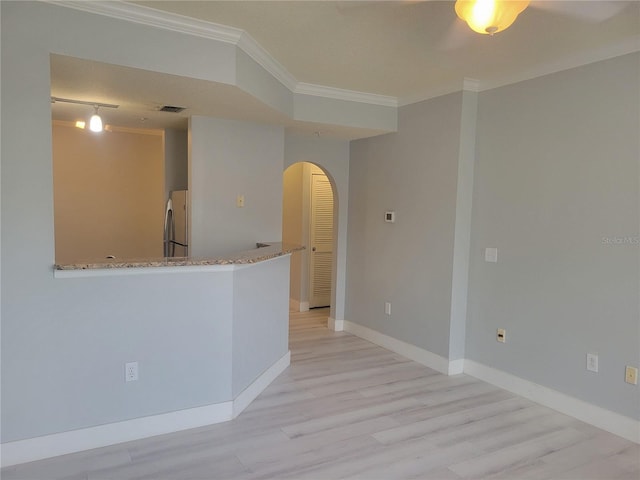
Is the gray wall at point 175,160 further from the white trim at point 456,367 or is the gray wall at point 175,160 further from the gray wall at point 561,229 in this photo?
the white trim at point 456,367

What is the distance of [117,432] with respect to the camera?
2.66 meters

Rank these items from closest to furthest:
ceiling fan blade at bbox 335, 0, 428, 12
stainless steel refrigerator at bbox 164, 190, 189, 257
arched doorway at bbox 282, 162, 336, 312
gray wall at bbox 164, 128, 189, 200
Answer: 1. ceiling fan blade at bbox 335, 0, 428, 12
2. stainless steel refrigerator at bbox 164, 190, 189, 257
3. gray wall at bbox 164, 128, 189, 200
4. arched doorway at bbox 282, 162, 336, 312

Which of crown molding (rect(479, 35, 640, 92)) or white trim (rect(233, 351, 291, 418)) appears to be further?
white trim (rect(233, 351, 291, 418))

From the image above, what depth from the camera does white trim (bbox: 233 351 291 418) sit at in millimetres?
3116

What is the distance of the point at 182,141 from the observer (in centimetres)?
485

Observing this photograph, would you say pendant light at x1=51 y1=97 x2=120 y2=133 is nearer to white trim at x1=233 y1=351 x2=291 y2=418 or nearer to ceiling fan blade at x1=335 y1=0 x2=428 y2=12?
ceiling fan blade at x1=335 y1=0 x2=428 y2=12

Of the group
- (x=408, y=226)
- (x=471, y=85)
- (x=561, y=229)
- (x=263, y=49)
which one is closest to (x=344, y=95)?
(x=471, y=85)

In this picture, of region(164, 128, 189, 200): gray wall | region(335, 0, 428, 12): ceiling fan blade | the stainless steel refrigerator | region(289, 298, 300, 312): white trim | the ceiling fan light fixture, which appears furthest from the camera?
region(289, 298, 300, 312): white trim

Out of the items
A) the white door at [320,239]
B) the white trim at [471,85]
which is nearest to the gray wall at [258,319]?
the white trim at [471,85]

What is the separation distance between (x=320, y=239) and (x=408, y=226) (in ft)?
6.89

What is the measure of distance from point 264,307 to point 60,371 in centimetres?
148

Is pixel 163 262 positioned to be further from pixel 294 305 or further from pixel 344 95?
pixel 294 305

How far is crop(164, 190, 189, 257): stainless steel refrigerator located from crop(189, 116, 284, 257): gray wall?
0.25 m

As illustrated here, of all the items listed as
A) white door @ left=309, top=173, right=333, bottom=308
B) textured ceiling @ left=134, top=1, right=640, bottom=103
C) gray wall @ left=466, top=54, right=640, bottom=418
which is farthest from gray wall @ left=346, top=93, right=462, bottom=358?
white door @ left=309, top=173, right=333, bottom=308
